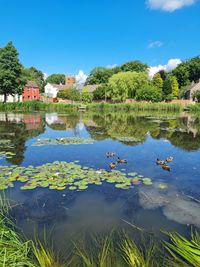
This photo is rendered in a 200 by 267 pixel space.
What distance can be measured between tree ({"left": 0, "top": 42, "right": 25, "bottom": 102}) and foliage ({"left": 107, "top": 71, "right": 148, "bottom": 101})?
65.5ft

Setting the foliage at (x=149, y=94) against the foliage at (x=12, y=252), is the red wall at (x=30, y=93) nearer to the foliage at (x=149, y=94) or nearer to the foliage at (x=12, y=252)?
the foliage at (x=149, y=94)

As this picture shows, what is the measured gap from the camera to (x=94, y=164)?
7668 mm

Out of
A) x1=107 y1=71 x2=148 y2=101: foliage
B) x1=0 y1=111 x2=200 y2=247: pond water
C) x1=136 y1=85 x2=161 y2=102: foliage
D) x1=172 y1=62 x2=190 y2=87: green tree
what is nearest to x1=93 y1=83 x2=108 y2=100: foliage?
x1=107 y1=71 x2=148 y2=101: foliage

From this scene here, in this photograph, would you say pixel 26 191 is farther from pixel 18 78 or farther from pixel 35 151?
pixel 18 78

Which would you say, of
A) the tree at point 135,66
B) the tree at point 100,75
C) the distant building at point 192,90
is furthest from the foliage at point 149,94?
the tree at point 100,75

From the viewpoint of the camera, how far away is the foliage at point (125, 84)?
51.5 metres

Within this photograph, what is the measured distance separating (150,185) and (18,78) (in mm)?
38824

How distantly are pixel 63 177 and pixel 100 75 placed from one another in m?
74.3

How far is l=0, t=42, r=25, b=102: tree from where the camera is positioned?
38875mm

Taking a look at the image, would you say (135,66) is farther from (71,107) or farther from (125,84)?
(71,107)

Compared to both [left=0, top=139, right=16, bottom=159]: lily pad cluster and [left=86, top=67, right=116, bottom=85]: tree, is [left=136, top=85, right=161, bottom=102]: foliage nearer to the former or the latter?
[left=86, top=67, right=116, bottom=85]: tree

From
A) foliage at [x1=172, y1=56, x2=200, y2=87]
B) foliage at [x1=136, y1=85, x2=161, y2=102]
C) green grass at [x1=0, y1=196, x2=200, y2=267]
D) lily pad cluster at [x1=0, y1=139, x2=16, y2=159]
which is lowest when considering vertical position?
green grass at [x1=0, y1=196, x2=200, y2=267]

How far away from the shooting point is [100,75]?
7800cm

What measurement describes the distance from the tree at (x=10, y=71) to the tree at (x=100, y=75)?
38.9m
